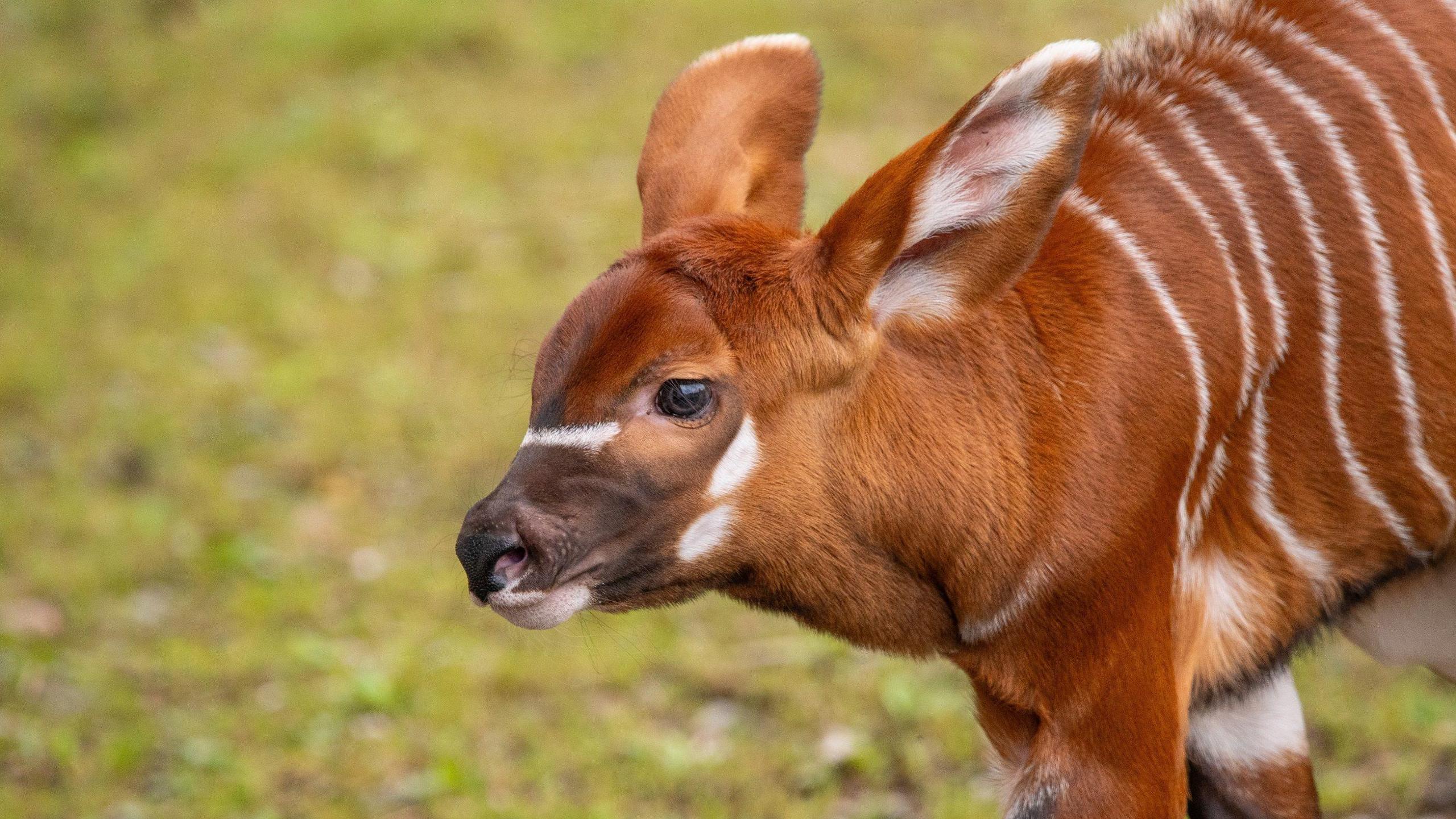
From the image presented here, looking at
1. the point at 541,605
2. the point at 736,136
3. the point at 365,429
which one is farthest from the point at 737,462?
the point at 365,429

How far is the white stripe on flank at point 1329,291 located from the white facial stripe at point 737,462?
1.01 meters

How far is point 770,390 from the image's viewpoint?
2.63m

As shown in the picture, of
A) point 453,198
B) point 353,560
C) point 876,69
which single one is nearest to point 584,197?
point 453,198

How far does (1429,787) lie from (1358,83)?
203 centimetres

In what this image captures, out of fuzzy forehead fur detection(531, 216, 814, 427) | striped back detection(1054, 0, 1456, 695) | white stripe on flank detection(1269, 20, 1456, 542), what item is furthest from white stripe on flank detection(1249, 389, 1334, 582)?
fuzzy forehead fur detection(531, 216, 814, 427)

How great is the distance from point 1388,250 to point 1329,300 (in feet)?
0.44

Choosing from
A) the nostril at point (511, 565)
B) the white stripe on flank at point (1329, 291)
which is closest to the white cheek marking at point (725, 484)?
the nostril at point (511, 565)

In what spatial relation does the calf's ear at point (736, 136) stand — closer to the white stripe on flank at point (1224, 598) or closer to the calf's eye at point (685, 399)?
the calf's eye at point (685, 399)

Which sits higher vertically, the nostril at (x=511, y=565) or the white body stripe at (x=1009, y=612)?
the nostril at (x=511, y=565)

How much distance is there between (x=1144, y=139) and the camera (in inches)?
114

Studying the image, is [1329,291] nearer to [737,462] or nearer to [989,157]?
[989,157]

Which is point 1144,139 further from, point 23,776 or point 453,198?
point 453,198

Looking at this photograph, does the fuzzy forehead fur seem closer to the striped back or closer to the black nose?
the black nose

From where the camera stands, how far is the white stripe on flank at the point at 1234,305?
9.08 ft
